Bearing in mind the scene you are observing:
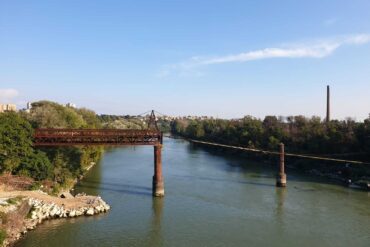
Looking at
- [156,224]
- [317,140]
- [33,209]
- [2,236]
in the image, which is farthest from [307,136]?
[2,236]

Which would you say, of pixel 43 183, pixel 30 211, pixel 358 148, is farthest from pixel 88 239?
pixel 358 148

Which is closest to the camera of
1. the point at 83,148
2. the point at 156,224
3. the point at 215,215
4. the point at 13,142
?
the point at 156,224

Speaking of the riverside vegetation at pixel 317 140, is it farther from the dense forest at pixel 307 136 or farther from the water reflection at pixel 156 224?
the water reflection at pixel 156 224

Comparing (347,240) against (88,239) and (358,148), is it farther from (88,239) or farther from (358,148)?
(358,148)

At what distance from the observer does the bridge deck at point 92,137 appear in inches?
1496

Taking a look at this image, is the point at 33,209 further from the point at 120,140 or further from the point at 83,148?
the point at 83,148

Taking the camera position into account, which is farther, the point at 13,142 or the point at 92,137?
the point at 92,137

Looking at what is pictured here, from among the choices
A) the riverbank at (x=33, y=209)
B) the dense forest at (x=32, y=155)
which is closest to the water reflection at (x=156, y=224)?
the riverbank at (x=33, y=209)

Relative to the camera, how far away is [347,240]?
2692 centimetres

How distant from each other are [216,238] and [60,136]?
62.5 ft

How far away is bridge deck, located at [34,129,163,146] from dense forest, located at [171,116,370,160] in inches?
1237

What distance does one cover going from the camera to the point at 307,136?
2579 inches

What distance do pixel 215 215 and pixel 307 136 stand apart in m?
38.0

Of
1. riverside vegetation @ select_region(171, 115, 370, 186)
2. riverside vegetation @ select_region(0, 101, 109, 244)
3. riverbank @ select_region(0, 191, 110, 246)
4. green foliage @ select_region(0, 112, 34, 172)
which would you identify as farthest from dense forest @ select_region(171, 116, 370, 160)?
green foliage @ select_region(0, 112, 34, 172)
